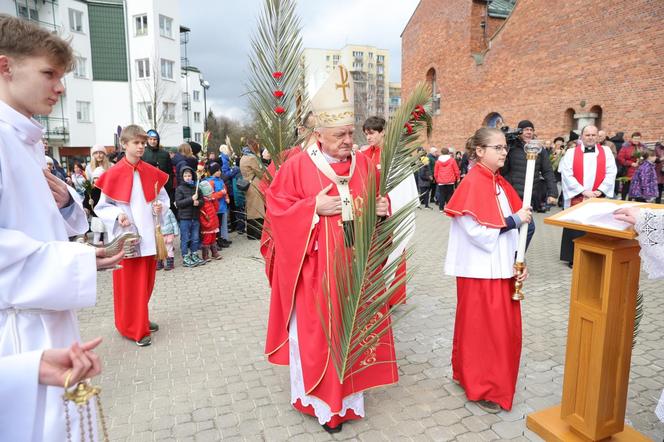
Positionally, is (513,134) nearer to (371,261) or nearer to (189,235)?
(371,261)

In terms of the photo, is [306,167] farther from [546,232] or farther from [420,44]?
[420,44]

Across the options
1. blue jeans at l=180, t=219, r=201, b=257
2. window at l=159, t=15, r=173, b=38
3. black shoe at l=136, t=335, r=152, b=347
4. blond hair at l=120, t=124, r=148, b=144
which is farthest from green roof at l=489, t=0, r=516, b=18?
black shoe at l=136, t=335, r=152, b=347

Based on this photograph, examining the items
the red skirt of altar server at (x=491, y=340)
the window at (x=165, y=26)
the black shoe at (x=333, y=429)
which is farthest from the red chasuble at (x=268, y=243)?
the window at (x=165, y=26)

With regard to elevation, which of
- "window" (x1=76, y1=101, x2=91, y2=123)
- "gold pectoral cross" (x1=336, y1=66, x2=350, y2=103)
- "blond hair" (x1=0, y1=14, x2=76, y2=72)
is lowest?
"blond hair" (x1=0, y1=14, x2=76, y2=72)

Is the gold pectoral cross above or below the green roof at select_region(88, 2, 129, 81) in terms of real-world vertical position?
below

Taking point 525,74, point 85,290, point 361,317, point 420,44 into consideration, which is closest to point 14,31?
point 85,290

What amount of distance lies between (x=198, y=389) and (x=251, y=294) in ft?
9.14

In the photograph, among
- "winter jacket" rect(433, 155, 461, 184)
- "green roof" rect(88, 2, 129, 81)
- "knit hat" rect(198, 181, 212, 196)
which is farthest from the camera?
"green roof" rect(88, 2, 129, 81)

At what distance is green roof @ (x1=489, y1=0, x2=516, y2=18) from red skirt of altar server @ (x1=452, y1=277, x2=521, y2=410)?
24.9 metres

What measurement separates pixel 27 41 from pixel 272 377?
320 centimetres

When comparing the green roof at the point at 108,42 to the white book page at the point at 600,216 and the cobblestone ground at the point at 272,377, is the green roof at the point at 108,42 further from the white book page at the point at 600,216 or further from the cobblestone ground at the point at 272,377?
the white book page at the point at 600,216

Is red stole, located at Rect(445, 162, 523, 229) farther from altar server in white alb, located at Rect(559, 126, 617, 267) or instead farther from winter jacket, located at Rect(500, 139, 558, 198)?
altar server in white alb, located at Rect(559, 126, 617, 267)

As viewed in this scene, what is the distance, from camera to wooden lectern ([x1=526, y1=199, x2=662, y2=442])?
8.71ft

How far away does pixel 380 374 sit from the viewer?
10.7 ft
